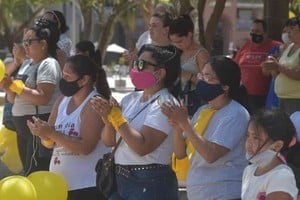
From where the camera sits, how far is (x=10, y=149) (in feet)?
20.2

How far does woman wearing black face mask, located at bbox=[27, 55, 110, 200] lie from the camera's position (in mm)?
4297

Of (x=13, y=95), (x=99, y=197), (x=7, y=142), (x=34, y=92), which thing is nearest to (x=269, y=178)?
(x=99, y=197)

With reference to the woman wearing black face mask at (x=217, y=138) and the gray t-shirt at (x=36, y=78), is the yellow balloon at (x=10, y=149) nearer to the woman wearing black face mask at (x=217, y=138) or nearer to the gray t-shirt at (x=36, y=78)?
the gray t-shirt at (x=36, y=78)

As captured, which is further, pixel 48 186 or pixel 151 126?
pixel 48 186

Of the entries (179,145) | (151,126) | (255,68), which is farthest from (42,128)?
(255,68)

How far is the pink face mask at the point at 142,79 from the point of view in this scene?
12.9 ft

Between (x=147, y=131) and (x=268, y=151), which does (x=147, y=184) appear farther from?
(x=268, y=151)

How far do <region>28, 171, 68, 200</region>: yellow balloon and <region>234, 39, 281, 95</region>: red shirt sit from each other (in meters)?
3.78

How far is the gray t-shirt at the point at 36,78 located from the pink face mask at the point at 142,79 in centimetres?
133

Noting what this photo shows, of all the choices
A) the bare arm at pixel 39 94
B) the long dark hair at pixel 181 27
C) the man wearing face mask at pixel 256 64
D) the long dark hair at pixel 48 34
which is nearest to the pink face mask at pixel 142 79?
the bare arm at pixel 39 94

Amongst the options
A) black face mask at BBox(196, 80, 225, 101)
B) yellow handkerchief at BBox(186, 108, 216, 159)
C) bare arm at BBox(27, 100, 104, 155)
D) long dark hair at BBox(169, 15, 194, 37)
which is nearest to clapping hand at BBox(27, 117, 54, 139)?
bare arm at BBox(27, 100, 104, 155)

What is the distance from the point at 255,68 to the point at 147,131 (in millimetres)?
3857

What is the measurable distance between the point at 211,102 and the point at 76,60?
101 centimetres

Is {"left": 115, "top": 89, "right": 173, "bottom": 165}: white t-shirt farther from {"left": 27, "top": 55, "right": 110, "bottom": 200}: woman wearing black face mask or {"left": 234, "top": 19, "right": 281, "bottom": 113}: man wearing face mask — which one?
{"left": 234, "top": 19, "right": 281, "bottom": 113}: man wearing face mask
